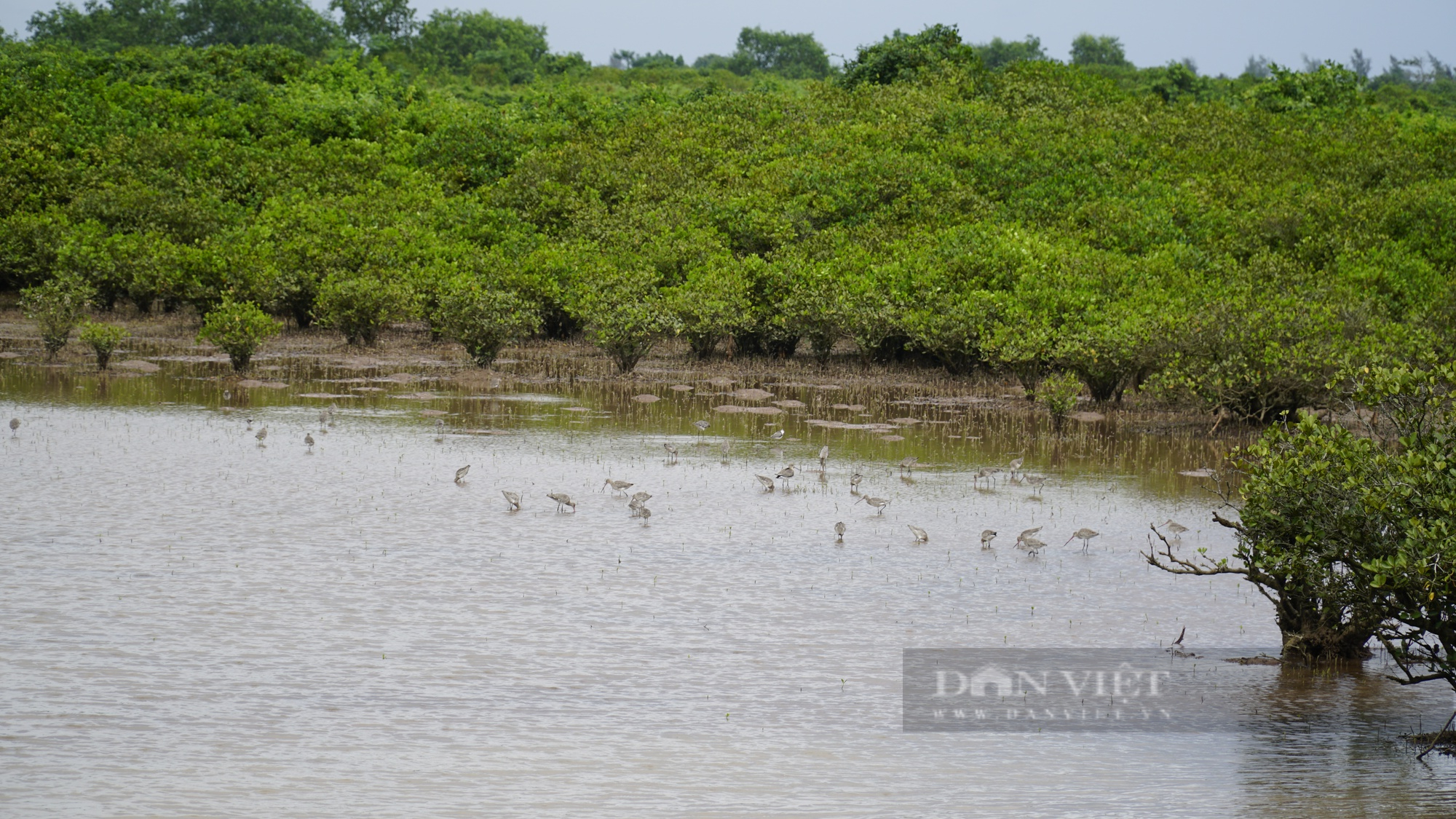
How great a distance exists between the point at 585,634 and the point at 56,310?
25516 millimetres

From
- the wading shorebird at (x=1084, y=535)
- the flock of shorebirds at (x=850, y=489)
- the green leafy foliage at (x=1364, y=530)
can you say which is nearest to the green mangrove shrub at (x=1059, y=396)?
the flock of shorebirds at (x=850, y=489)

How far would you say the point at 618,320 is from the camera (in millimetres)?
32156

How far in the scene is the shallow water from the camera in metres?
8.40

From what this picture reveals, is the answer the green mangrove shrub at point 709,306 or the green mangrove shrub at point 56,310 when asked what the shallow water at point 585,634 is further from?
the green mangrove shrub at point 709,306

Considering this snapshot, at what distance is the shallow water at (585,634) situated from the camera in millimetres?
8398

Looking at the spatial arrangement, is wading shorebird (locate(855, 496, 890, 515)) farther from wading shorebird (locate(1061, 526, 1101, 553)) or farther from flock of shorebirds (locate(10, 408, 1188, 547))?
wading shorebird (locate(1061, 526, 1101, 553))

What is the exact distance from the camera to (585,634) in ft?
38.0

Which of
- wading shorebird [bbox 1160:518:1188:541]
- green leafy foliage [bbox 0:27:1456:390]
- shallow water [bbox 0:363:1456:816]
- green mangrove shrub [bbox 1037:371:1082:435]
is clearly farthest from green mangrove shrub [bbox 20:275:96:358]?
wading shorebird [bbox 1160:518:1188:541]

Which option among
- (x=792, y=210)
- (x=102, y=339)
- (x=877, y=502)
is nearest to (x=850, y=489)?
(x=877, y=502)

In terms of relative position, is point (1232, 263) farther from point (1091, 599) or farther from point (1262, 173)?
point (1091, 599)

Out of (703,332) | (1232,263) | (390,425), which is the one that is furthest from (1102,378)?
(390,425)

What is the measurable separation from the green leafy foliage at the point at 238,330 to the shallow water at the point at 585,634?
808 cm

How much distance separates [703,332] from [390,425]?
41.0 ft

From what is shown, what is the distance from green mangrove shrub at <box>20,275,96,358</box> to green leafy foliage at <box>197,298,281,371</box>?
3.66 m
